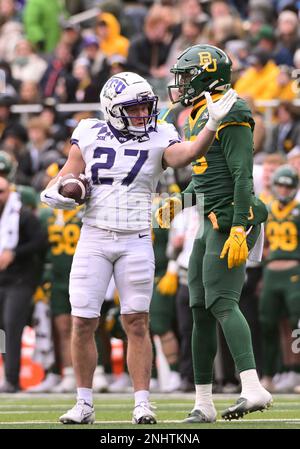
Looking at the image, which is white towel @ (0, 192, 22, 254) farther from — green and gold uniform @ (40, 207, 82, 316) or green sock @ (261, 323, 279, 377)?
green sock @ (261, 323, 279, 377)

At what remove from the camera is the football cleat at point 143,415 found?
7.85 m

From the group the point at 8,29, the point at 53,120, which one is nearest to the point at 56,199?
the point at 53,120

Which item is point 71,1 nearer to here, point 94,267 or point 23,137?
point 23,137

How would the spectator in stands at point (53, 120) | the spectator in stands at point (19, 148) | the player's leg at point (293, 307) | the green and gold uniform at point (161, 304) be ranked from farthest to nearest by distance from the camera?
the spectator in stands at point (53, 120) < the spectator in stands at point (19, 148) < the green and gold uniform at point (161, 304) < the player's leg at point (293, 307)

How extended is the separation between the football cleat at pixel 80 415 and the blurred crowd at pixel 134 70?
4086mm

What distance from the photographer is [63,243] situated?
12.8 metres

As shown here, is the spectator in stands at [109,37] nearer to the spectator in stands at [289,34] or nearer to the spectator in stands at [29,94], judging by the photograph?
the spectator in stands at [29,94]

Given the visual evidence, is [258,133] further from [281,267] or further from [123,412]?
[123,412]

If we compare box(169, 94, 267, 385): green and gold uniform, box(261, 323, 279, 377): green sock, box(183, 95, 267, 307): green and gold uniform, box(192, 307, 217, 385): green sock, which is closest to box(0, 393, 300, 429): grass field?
box(192, 307, 217, 385): green sock

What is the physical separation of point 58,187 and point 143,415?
4.40 ft

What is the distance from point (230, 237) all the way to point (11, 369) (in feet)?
16.0

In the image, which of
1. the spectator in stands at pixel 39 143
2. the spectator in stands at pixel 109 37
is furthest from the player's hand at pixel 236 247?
the spectator in stands at pixel 109 37

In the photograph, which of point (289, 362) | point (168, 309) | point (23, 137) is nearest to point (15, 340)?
point (168, 309)

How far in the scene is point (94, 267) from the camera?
26.2 feet
